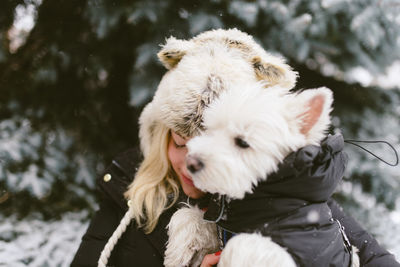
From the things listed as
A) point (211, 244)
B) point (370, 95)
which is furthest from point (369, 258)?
point (370, 95)

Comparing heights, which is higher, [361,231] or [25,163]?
[25,163]

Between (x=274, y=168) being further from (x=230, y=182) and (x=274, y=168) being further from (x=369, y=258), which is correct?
(x=369, y=258)

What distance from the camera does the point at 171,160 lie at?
1.55 m

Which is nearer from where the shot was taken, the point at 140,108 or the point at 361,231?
the point at 361,231

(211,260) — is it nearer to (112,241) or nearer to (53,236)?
(112,241)

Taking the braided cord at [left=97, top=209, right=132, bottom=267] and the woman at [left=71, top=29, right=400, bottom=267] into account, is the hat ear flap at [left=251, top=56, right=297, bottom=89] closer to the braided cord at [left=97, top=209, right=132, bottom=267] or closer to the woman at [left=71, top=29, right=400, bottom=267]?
the woman at [left=71, top=29, right=400, bottom=267]

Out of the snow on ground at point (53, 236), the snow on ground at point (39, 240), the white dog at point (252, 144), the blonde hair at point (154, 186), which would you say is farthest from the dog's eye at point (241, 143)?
the snow on ground at point (39, 240)

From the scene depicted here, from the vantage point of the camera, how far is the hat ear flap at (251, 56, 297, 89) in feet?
4.13

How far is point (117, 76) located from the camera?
249 centimetres

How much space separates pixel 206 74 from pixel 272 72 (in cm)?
26

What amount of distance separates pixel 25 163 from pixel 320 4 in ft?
7.00

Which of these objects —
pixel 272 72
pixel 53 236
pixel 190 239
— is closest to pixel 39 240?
pixel 53 236

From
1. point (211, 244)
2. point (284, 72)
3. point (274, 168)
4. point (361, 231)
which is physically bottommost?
point (361, 231)

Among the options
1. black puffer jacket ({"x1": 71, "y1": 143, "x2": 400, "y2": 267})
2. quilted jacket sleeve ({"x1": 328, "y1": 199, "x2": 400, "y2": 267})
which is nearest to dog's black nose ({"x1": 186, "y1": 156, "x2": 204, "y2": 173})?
black puffer jacket ({"x1": 71, "y1": 143, "x2": 400, "y2": 267})
